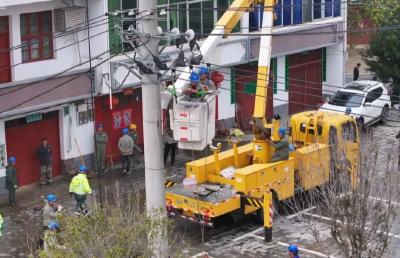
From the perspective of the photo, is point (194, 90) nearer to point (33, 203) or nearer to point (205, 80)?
point (205, 80)

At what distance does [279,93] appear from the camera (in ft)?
117

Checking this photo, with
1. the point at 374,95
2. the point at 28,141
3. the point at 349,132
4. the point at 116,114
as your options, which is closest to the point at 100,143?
the point at 116,114

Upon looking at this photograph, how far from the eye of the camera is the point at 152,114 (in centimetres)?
1460

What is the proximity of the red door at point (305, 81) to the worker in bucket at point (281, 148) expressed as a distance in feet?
41.0

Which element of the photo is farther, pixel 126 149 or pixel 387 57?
pixel 387 57

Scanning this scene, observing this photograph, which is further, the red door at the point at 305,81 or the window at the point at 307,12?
the red door at the point at 305,81

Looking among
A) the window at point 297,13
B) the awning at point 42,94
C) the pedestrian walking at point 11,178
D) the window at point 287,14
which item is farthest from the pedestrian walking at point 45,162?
the window at point 297,13

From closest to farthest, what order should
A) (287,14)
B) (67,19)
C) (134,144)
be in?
(67,19), (134,144), (287,14)

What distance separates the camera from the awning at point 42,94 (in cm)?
2439

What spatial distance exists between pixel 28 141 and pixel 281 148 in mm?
7955

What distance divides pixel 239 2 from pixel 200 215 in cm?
604

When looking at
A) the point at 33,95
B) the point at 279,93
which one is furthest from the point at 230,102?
the point at 33,95

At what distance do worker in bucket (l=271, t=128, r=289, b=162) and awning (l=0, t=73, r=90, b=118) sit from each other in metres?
6.85

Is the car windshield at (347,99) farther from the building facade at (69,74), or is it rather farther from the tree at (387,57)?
the building facade at (69,74)
